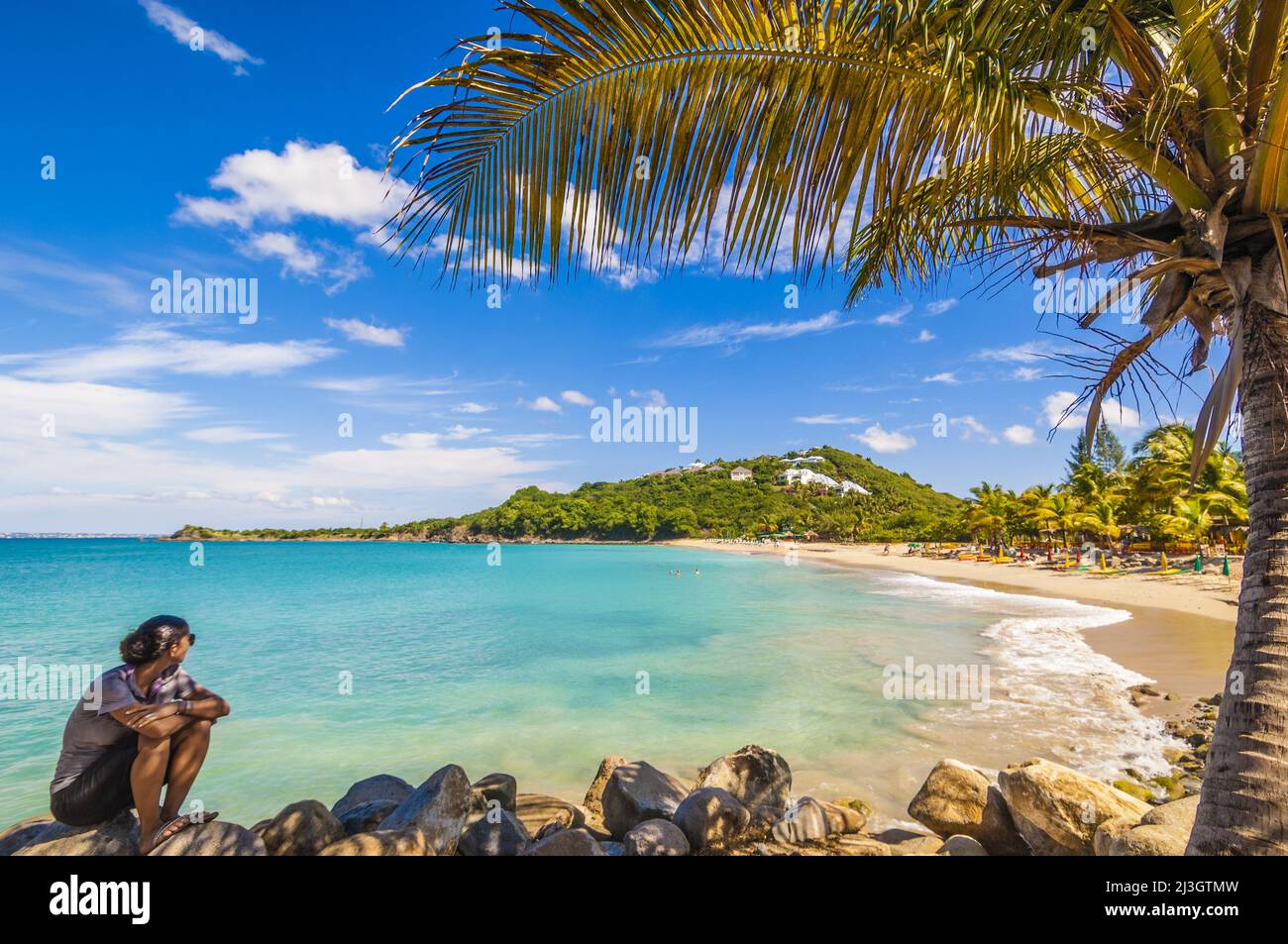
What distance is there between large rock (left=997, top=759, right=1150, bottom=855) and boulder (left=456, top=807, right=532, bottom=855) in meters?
3.61

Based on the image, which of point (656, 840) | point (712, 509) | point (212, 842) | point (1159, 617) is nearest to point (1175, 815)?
point (656, 840)

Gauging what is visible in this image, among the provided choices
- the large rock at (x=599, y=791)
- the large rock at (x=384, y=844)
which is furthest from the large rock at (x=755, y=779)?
the large rock at (x=384, y=844)

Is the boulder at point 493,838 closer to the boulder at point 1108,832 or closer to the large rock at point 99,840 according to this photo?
the large rock at point 99,840

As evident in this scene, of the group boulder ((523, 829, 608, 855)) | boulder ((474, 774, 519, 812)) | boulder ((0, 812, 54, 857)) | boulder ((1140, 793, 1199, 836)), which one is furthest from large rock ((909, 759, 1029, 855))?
boulder ((0, 812, 54, 857))

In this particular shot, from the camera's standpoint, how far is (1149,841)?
316cm

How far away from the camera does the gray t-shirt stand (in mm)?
3143

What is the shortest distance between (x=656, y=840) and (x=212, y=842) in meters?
2.68

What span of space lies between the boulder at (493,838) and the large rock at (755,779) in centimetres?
167

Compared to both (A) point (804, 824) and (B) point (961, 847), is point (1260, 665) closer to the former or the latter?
(B) point (961, 847)

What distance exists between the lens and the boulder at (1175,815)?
3395 millimetres

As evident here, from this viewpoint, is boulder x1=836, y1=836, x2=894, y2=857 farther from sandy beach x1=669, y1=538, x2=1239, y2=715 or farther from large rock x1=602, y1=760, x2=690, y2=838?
sandy beach x1=669, y1=538, x2=1239, y2=715

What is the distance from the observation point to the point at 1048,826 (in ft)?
13.3
